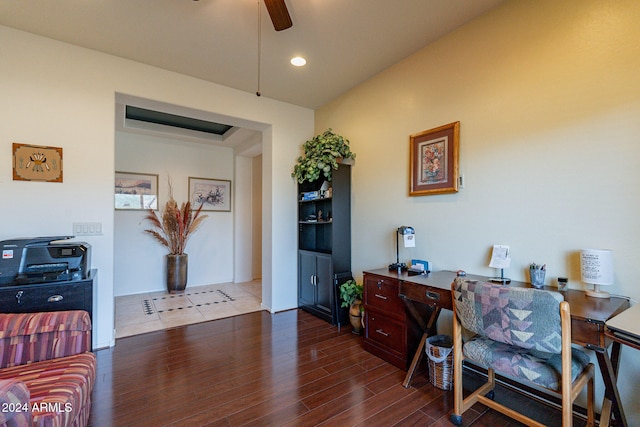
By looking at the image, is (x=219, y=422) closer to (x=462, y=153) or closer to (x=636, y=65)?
(x=462, y=153)

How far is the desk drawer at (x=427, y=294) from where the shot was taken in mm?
1927

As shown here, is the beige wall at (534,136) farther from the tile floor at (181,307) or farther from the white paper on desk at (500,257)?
the tile floor at (181,307)

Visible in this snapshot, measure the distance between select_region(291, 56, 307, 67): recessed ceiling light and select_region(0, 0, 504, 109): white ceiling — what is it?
6 cm

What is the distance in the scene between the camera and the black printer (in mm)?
2129

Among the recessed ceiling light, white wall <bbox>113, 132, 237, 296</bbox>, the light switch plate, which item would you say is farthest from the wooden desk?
white wall <bbox>113, 132, 237, 296</bbox>

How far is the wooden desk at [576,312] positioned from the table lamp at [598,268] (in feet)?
0.29

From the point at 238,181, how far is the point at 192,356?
11.6 feet

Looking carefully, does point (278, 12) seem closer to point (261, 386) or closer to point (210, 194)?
point (261, 386)

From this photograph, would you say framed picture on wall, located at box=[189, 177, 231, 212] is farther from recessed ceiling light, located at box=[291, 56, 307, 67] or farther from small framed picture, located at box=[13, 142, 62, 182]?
recessed ceiling light, located at box=[291, 56, 307, 67]

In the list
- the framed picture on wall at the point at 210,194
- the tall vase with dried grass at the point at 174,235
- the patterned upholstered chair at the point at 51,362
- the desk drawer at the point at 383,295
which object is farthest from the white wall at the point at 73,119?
the desk drawer at the point at 383,295

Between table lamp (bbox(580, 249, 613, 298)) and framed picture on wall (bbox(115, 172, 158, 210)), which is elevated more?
framed picture on wall (bbox(115, 172, 158, 210))

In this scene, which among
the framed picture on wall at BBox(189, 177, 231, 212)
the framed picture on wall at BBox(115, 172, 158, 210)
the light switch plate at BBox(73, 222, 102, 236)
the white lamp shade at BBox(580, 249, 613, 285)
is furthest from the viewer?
the framed picture on wall at BBox(189, 177, 231, 212)

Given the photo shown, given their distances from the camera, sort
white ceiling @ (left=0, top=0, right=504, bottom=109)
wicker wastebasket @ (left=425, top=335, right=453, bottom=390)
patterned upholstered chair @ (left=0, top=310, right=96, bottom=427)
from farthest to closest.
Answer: white ceiling @ (left=0, top=0, right=504, bottom=109)
wicker wastebasket @ (left=425, top=335, right=453, bottom=390)
patterned upholstered chair @ (left=0, top=310, right=96, bottom=427)

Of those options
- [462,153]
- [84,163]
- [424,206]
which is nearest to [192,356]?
[84,163]
